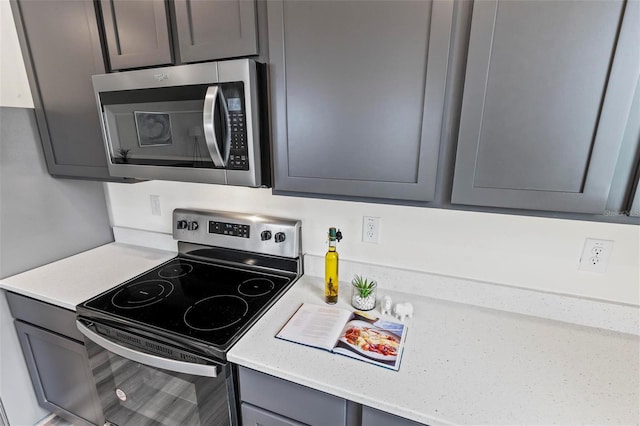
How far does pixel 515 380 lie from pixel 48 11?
2169mm

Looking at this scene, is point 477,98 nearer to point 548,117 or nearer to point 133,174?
point 548,117

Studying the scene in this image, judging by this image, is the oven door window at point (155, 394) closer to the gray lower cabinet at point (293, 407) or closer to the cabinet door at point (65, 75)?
the gray lower cabinet at point (293, 407)

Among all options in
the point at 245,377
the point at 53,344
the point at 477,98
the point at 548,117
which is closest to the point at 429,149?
the point at 477,98

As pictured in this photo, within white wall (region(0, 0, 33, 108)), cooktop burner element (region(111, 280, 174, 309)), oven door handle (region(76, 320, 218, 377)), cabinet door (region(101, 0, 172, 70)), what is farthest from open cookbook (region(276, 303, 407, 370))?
white wall (region(0, 0, 33, 108))

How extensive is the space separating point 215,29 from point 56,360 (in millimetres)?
1673

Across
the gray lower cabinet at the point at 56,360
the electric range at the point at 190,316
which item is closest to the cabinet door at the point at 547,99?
the electric range at the point at 190,316

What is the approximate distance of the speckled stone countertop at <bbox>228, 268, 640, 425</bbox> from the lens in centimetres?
77

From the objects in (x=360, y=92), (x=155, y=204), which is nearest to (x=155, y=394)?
(x=155, y=204)

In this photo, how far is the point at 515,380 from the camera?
858mm

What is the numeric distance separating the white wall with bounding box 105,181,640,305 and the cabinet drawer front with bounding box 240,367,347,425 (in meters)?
0.64

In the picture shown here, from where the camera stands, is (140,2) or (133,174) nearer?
(140,2)

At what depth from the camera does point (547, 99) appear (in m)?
0.76

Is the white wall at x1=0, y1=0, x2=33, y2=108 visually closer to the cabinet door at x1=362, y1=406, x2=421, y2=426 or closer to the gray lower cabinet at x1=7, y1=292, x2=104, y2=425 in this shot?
the gray lower cabinet at x1=7, y1=292, x2=104, y2=425

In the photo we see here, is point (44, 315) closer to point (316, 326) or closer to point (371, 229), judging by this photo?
point (316, 326)
